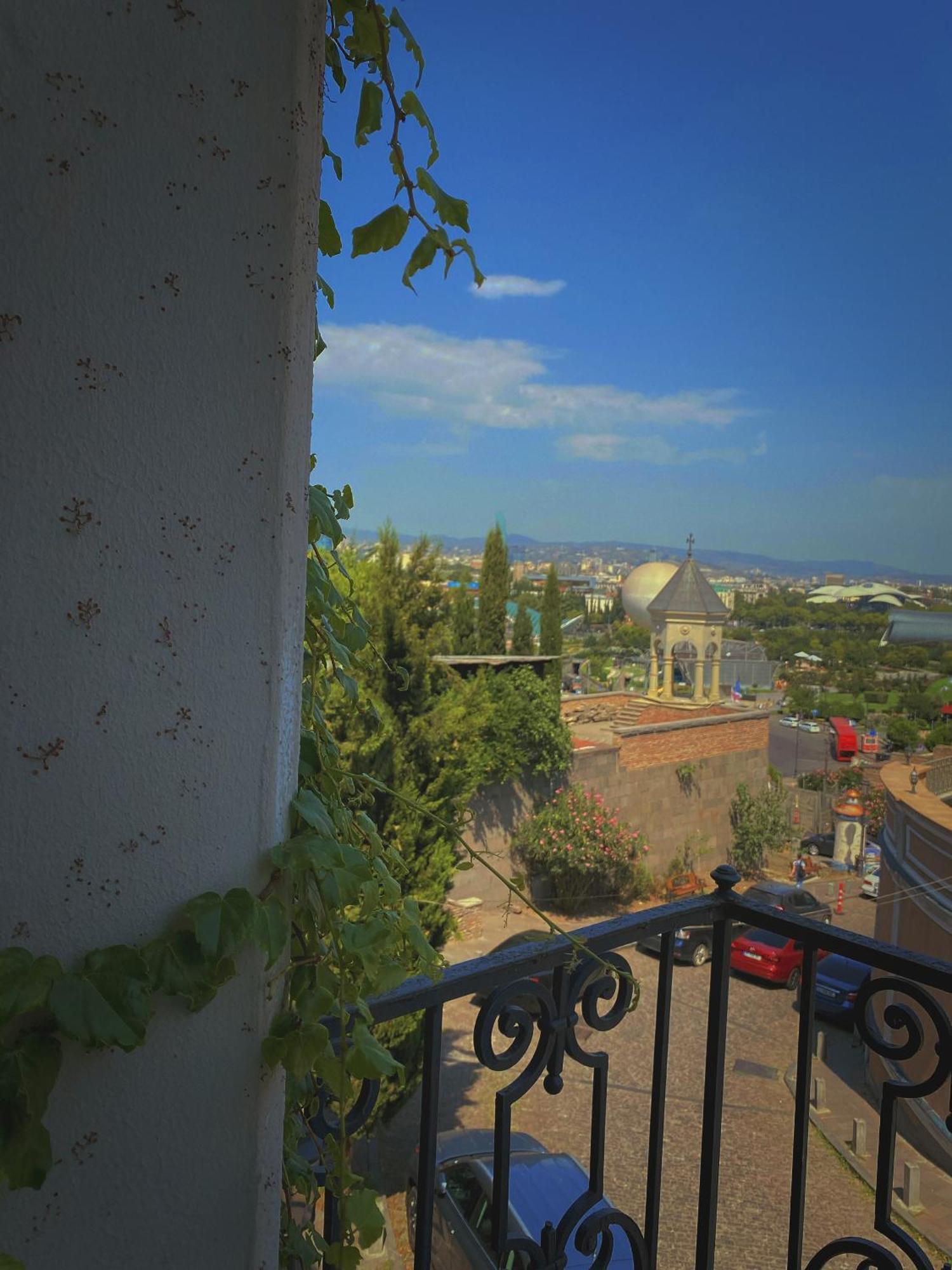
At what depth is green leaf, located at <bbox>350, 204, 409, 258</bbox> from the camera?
0.91m

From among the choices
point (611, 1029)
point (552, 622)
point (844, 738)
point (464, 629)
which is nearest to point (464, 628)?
point (464, 629)

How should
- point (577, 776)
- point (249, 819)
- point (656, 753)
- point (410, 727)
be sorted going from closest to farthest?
point (249, 819)
point (410, 727)
point (577, 776)
point (656, 753)

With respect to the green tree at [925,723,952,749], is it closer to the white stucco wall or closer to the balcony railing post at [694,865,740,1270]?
the balcony railing post at [694,865,740,1270]

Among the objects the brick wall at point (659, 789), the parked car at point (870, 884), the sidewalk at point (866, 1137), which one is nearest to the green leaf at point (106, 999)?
the sidewalk at point (866, 1137)

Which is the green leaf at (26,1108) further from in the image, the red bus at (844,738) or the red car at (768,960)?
the red bus at (844,738)

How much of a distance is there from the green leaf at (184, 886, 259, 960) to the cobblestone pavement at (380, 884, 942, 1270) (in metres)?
6.37

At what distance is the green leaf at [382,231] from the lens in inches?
36.0

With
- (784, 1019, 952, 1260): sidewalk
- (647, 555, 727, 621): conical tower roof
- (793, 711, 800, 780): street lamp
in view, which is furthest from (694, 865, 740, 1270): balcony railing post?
(793, 711, 800, 780): street lamp

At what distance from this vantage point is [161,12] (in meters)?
0.66

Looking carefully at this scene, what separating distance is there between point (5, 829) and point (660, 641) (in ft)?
61.6

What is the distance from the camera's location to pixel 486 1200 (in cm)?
468

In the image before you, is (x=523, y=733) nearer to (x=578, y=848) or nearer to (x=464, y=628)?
(x=578, y=848)

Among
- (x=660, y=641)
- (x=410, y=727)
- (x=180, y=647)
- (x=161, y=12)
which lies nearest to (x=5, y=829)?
(x=180, y=647)

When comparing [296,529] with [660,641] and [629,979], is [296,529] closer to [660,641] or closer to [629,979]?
[629,979]
